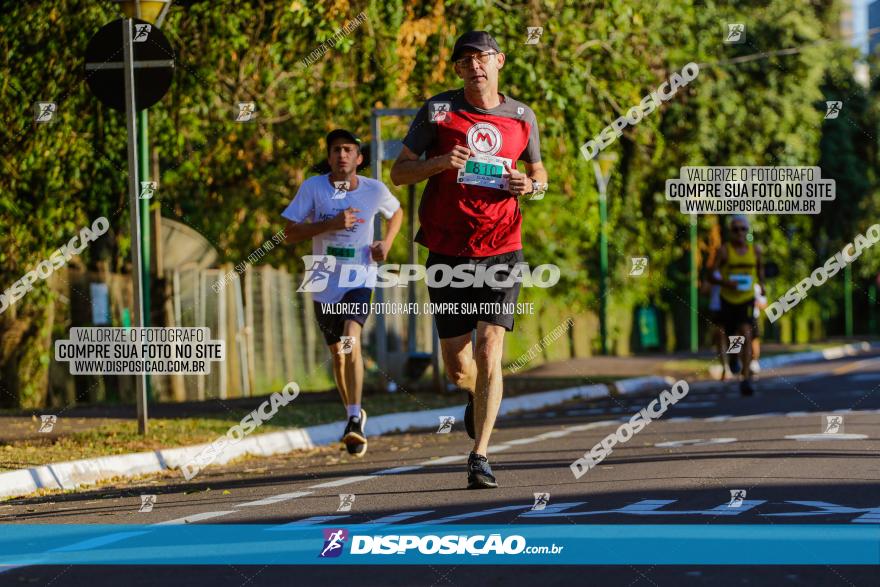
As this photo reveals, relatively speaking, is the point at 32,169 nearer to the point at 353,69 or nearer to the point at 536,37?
the point at 353,69

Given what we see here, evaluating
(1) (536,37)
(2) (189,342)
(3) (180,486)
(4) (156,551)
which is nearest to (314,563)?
(4) (156,551)

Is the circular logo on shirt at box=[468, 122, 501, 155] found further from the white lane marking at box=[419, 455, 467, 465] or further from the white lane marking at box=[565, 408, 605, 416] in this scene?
the white lane marking at box=[565, 408, 605, 416]

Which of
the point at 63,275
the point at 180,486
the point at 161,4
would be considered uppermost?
the point at 161,4

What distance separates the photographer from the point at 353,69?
19.9 metres

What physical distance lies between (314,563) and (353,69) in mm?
13964

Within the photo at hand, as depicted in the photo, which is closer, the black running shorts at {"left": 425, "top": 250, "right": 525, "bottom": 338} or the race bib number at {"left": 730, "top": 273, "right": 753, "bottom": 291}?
the black running shorts at {"left": 425, "top": 250, "right": 525, "bottom": 338}

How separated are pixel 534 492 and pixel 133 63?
18.6 feet

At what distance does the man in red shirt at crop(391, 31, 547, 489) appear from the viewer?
8859 mm

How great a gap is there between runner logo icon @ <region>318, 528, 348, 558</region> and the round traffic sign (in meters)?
6.24

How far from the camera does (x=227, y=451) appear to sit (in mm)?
12562

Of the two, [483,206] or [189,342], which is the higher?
[483,206]

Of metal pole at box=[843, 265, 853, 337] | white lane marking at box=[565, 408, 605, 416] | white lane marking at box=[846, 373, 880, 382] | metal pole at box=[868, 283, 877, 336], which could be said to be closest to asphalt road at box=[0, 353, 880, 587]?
white lane marking at box=[565, 408, 605, 416]

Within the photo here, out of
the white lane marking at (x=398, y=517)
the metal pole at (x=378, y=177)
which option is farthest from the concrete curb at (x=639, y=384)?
the white lane marking at (x=398, y=517)

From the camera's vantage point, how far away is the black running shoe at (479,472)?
888 centimetres
